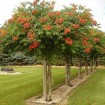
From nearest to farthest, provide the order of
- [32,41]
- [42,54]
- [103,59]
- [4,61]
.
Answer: [32,41] → [42,54] → [4,61] → [103,59]

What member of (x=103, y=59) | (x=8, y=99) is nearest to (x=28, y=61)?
(x=103, y=59)

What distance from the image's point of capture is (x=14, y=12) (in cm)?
1212

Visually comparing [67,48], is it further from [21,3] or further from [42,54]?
[21,3]

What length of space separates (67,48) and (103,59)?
125 feet

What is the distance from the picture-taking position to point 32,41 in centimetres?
1095

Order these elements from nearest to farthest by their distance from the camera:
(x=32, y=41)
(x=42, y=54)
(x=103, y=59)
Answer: (x=32, y=41) < (x=42, y=54) < (x=103, y=59)

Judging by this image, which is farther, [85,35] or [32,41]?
[85,35]

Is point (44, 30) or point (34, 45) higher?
point (44, 30)

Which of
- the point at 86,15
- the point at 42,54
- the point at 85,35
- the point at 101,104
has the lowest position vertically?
the point at 101,104

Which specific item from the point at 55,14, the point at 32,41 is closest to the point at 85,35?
the point at 55,14

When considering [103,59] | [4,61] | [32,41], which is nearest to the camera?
[32,41]

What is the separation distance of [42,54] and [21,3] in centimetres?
229

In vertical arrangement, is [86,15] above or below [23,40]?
above

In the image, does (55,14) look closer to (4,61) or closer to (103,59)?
(4,61)
